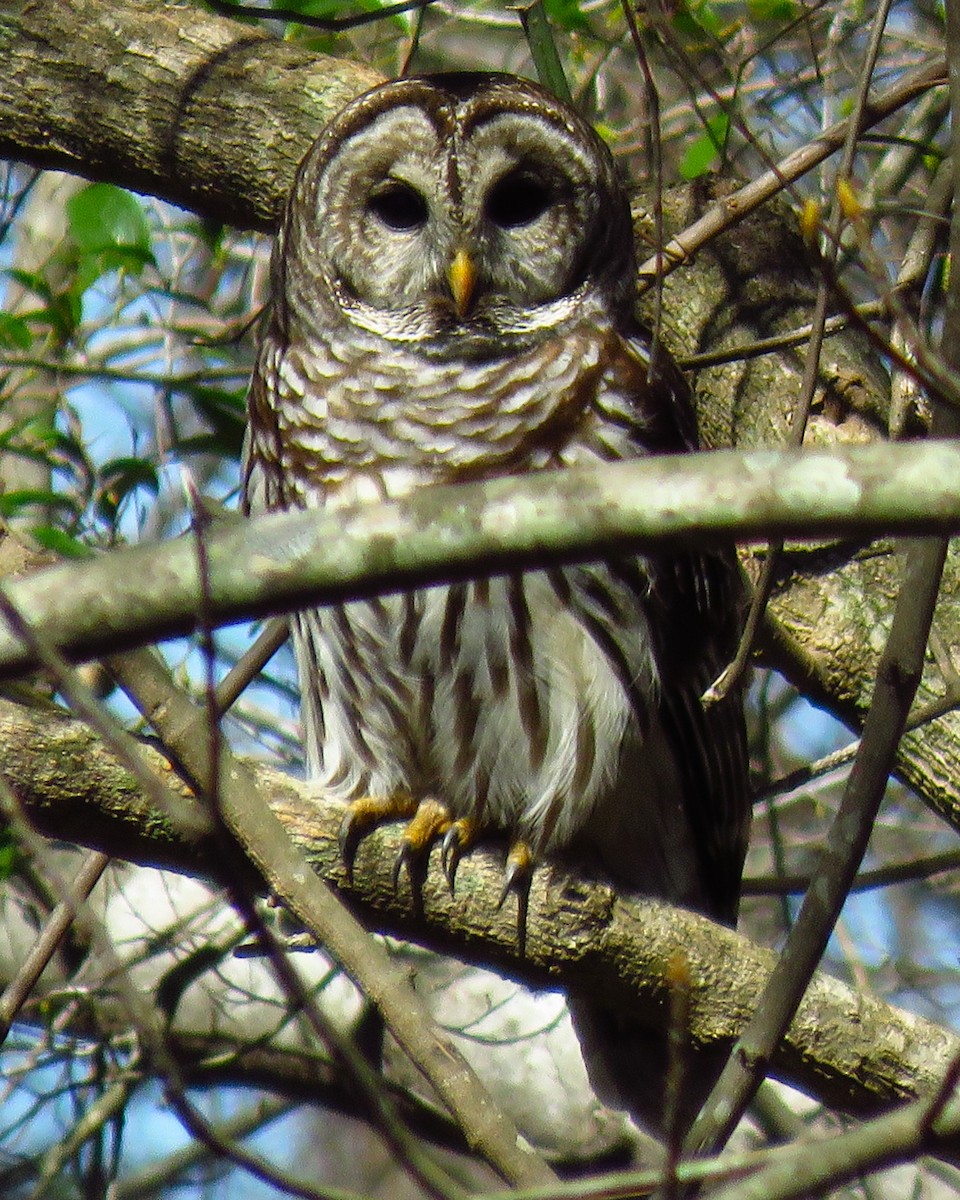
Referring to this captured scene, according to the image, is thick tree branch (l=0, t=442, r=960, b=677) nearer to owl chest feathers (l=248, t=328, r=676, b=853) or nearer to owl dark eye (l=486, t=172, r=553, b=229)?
owl chest feathers (l=248, t=328, r=676, b=853)

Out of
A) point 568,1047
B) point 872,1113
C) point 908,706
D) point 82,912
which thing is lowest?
point 82,912

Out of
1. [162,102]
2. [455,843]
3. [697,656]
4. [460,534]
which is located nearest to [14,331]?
[162,102]

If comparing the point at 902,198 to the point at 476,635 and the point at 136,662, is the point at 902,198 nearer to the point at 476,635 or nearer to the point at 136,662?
the point at 476,635

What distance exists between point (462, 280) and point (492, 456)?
462 millimetres

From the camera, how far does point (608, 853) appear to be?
14.0 feet

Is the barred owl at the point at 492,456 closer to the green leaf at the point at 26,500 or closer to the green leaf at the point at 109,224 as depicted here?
the green leaf at the point at 109,224

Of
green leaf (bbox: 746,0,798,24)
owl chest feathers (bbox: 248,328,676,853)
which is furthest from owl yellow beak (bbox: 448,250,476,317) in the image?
green leaf (bbox: 746,0,798,24)

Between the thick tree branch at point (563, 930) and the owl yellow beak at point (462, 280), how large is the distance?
1.19 metres

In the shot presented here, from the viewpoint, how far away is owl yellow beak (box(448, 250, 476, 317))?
160 inches

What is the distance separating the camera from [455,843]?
3.90 metres

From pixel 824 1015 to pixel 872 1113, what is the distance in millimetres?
282

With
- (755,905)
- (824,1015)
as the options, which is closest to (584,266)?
(824,1015)

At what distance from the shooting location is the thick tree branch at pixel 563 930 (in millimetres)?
3252

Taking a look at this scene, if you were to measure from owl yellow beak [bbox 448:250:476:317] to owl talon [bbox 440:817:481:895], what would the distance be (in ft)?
3.90
